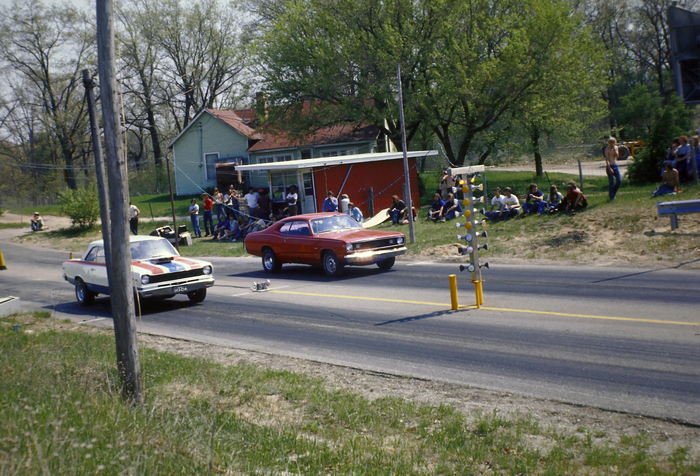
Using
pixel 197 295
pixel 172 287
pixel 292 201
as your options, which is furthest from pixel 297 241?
pixel 292 201

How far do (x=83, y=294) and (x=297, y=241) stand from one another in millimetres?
5763

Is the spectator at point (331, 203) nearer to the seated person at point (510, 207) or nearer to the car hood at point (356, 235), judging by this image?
the seated person at point (510, 207)

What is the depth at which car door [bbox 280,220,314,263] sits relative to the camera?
19.8 metres

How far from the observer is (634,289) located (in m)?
13.9

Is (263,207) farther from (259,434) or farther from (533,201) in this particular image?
(259,434)

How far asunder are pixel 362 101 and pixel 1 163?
148ft

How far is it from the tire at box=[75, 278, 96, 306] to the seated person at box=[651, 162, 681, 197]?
15992mm

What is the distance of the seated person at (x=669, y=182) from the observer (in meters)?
20.8

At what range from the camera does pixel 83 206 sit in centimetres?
4009

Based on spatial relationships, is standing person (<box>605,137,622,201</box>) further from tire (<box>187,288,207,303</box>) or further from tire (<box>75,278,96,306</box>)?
tire (<box>75,278,96,306</box>)

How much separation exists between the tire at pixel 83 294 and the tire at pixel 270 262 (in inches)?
207

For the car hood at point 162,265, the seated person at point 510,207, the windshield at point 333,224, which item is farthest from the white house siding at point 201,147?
the car hood at point 162,265

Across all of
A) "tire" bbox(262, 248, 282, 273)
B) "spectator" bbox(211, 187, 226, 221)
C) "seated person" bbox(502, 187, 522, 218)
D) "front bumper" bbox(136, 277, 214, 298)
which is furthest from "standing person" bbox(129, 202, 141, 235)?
"seated person" bbox(502, 187, 522, 218)

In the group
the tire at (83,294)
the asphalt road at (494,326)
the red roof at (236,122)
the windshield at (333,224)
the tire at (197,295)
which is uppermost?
the red roof at (236,122)
